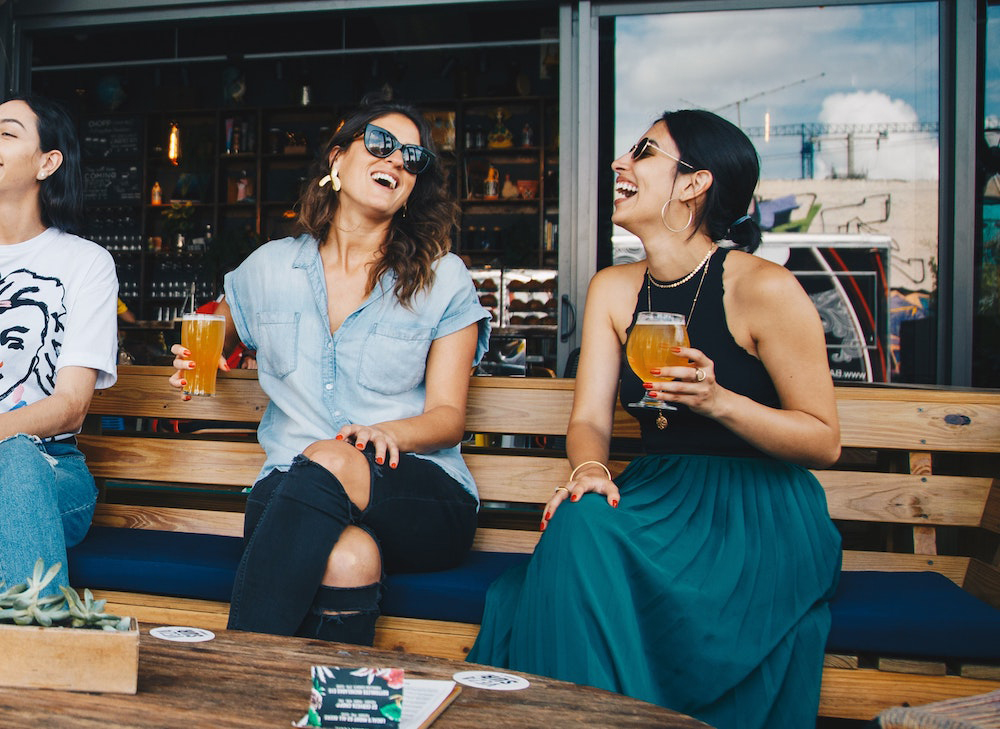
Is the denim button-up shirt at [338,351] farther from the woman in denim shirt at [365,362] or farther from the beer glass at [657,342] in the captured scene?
the beer glass at [657,342]

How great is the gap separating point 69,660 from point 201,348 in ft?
3.87

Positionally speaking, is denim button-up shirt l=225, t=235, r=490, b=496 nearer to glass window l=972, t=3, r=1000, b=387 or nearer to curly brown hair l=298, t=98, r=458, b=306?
curly brown hair l=298, t=98, r=458, b=306

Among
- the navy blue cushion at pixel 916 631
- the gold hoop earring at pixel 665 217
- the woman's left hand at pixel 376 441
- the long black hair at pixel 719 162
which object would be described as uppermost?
the long black hair at pixel 719 162

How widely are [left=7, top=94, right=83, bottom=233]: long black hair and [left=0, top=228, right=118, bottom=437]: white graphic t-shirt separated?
0.11 metres

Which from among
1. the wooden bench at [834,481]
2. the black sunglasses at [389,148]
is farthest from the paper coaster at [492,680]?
the black sunglasses at [389,148]

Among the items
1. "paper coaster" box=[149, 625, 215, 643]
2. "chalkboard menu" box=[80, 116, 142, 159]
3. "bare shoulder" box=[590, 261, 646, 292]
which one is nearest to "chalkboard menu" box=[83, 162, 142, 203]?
"chalkboard menu" box=[80, 116, 142, 159]

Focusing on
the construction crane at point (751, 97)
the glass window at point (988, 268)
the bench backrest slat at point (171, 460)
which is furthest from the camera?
the construction crane at point (751, 97)

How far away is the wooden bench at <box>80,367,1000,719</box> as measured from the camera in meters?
1.79

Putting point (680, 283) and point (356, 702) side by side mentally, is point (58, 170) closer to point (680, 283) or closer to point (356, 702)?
point (680, 283)

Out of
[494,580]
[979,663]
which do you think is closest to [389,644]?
[494,580]

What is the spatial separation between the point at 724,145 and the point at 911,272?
387 cm

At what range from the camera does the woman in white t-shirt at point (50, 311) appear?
212cm

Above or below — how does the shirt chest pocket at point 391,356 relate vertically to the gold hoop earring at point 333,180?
below

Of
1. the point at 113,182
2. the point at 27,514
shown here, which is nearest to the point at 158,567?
the point at 27,514
